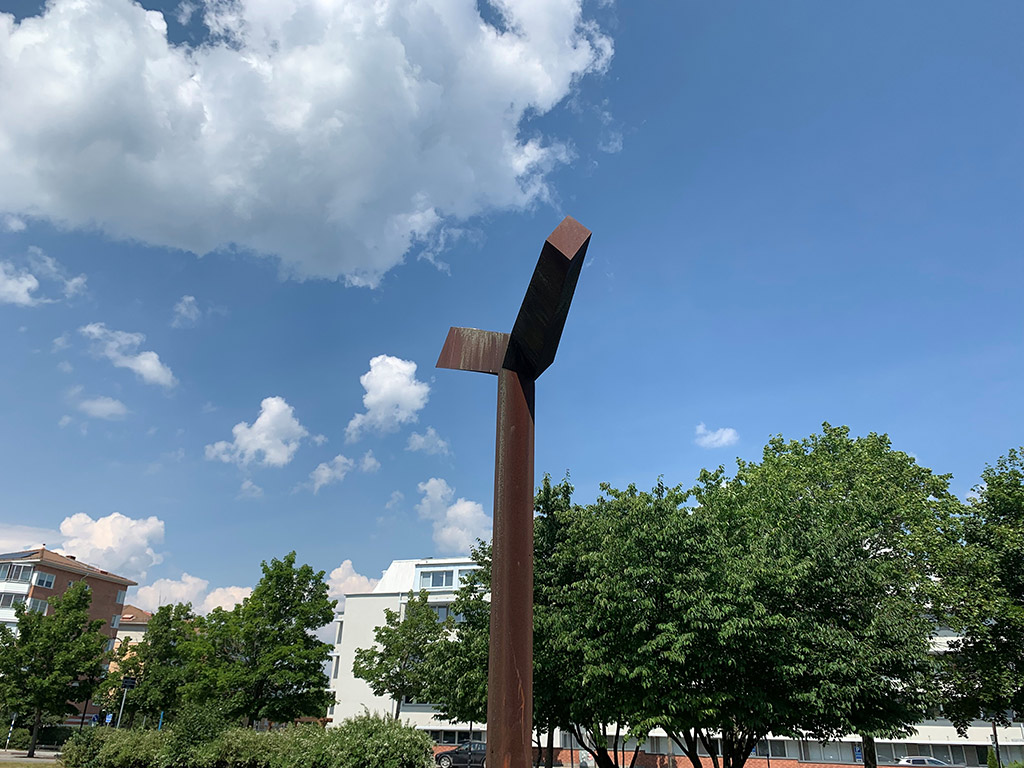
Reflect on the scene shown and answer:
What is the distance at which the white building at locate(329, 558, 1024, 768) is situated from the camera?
45.8 meters

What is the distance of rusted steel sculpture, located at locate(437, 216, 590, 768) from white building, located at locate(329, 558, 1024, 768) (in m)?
30.5

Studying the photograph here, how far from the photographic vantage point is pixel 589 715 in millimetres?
21594

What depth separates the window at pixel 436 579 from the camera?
64.0 metres

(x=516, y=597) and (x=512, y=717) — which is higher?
(x=516, y=597)

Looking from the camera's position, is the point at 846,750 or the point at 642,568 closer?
the point at 642,568

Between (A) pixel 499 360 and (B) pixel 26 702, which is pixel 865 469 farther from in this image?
(B) pixel 26 702

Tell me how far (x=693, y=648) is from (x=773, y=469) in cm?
1675

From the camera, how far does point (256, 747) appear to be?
65.8 feet

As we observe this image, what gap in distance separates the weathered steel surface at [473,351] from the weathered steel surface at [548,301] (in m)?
0.14

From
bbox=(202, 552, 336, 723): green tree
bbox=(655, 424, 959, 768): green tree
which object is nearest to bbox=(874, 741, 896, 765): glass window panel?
bbox=(655, 424, 959, 768): green tree

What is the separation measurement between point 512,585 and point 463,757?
40.2 metres

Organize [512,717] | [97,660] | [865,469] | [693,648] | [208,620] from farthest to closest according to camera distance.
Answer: [97,660], [208,620], [865,469], [693,648], [512,717]

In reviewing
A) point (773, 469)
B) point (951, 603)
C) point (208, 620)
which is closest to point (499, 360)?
point (951, 603)

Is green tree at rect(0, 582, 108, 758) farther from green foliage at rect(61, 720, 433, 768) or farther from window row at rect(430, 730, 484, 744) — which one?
window row at rect(430, 730, 484, 744)
